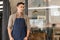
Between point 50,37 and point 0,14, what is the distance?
204 centimetres

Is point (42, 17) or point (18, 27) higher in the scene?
point (42, 17)

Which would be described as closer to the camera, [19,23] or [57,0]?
[19,23]

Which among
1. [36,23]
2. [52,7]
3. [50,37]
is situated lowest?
[50,37]

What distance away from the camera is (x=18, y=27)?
200 inches

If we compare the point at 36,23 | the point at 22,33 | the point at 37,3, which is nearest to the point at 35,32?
the point at 36,23

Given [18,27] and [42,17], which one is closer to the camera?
[18,27]

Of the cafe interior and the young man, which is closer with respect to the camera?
the young man

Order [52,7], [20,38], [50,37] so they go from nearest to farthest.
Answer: [20,38]
[50,37]
[52,7]

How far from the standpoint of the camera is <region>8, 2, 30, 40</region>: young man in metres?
5.05

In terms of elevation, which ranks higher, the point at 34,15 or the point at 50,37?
the point at 34,15

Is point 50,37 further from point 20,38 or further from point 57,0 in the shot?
point 20,38

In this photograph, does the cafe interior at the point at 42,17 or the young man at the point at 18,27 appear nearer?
the young man at the point at 18,27

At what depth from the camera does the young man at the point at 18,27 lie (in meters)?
5.05

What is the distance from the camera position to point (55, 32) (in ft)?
23.8
